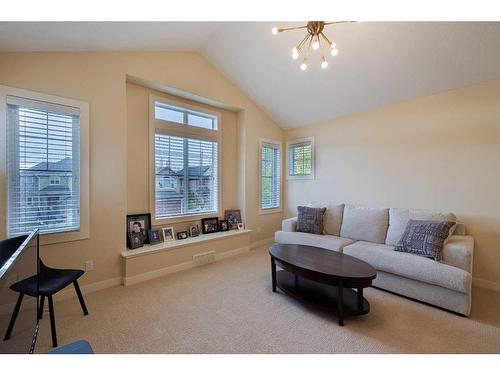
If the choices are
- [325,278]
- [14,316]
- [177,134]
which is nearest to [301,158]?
[177,134]

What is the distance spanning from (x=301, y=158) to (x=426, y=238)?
2644 mm

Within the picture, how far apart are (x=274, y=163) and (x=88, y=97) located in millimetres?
3390

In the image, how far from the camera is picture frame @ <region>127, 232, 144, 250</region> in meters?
2.91

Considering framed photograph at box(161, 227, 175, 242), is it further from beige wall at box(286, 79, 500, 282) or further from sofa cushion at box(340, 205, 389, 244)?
beige wall at box(286, 79, 500, 282)

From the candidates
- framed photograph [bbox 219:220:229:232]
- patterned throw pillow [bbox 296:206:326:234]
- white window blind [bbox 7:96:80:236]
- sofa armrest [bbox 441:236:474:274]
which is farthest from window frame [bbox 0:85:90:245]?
sofa armrest [bbox 441:236:474:274]

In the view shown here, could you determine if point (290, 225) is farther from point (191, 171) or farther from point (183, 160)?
point (183, 160)

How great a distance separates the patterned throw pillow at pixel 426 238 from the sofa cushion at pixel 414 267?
0.08 meters

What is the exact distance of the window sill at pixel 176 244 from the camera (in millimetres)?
2789

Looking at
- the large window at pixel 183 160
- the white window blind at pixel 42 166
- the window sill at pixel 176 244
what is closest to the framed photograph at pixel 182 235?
the window sill at pixel 176 244

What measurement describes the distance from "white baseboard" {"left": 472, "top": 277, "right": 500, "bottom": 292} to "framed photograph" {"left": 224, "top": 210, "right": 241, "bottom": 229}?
3413 mm

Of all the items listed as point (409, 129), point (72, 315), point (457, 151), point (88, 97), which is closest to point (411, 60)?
point (409, 129)

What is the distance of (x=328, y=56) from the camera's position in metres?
2.95

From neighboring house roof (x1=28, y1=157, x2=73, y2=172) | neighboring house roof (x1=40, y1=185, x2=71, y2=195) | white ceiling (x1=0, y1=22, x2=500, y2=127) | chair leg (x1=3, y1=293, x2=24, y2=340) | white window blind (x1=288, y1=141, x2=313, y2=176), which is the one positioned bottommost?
chair leg (x1=3, y1=293, x2=24, y2=340)
